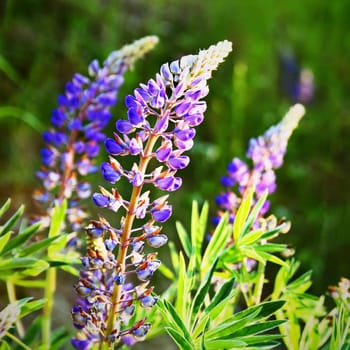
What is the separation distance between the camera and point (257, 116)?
375cm

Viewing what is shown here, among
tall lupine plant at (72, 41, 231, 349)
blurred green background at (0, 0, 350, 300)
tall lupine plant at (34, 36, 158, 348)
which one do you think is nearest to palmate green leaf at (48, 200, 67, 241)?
tall lupine plant at (34, 36, 158, 348)

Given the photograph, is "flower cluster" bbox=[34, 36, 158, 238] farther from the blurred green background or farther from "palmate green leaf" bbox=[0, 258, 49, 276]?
the blurred green background

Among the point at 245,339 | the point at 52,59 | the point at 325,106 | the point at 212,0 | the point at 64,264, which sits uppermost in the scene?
the point at 212,0

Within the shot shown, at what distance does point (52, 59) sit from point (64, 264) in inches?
114

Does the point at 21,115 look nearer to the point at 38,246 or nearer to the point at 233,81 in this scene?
the point at 38,246

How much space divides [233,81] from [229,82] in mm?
171

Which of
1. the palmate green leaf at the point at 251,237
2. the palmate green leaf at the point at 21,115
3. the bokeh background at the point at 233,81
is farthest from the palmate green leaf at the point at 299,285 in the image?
the bokeh background at the point at 233,81

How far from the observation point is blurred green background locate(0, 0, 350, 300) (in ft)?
10.1

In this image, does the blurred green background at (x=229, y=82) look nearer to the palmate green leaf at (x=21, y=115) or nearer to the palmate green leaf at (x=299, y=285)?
the palmate green leaf at (x=21, y=115)

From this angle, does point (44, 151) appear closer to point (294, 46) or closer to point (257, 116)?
point (257, 116)

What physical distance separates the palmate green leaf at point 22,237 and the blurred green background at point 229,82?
4.54 feet

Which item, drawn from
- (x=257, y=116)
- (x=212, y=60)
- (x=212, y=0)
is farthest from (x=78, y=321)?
(x=212, y=0)

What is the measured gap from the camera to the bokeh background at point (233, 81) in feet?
10.1

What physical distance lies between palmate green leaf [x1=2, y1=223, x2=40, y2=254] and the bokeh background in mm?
1441
